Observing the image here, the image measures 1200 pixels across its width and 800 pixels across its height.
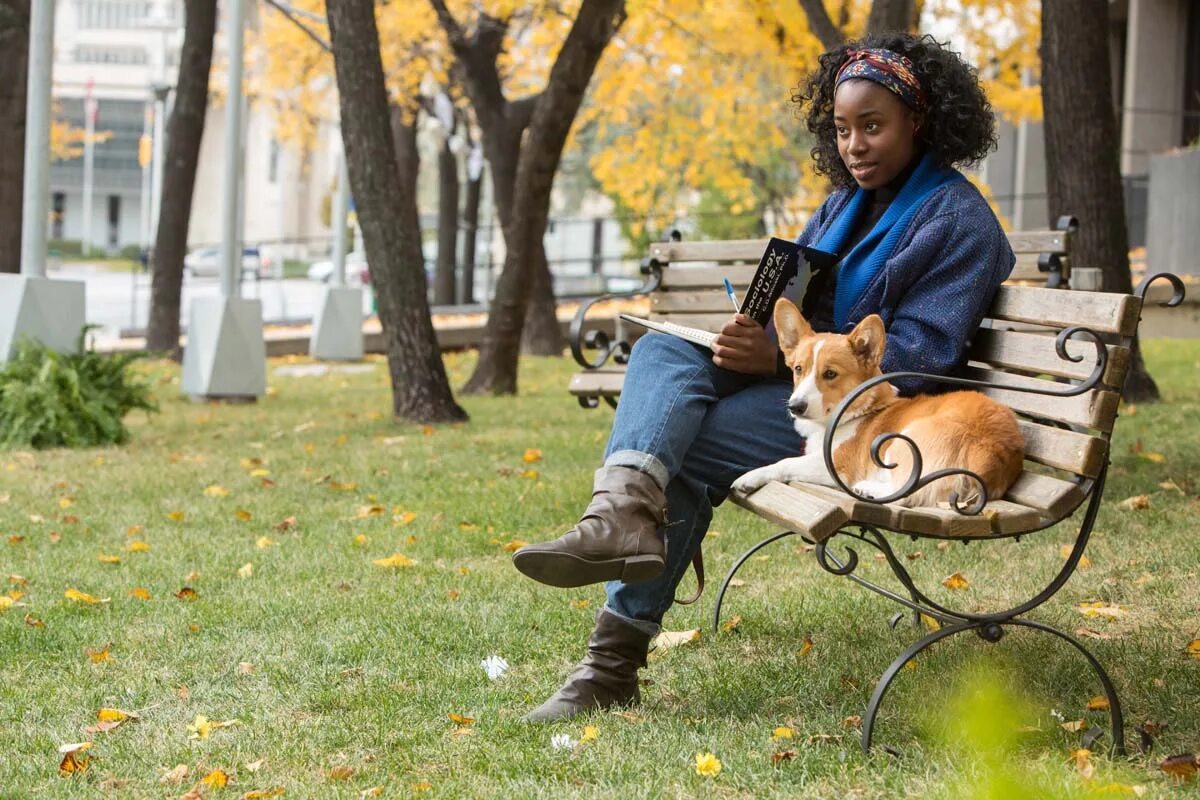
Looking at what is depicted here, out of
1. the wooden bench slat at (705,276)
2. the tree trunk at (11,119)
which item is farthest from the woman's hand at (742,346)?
the tree trunk at (11,119)

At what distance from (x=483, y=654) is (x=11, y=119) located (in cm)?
699

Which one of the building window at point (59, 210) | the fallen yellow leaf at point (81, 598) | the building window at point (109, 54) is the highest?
the building window at point (109, 54)

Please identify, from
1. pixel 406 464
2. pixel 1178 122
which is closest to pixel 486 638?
pixel 406 464

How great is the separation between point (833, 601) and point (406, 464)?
3.59 m

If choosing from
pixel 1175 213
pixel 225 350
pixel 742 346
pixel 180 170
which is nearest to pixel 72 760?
pixel 742 346

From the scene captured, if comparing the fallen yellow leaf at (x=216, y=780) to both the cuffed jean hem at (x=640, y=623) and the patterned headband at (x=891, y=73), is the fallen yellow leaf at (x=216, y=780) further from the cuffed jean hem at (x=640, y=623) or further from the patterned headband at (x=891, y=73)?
the patterned headband at (x=891, y=73)

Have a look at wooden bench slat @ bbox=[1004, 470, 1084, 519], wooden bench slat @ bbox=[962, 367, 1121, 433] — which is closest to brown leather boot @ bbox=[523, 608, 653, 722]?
wooden bench slat @ bbox=[1004, 470, 1084, 519]

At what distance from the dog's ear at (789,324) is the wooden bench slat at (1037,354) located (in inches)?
20.8

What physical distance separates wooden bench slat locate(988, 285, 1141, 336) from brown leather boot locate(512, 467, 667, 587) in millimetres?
1040

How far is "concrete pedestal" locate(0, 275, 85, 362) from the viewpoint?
908 cm

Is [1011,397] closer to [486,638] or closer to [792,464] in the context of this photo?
[792,464]

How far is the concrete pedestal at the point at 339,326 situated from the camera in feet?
54.4

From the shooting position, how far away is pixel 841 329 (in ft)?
12.7

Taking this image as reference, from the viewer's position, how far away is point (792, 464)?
3645 mm
